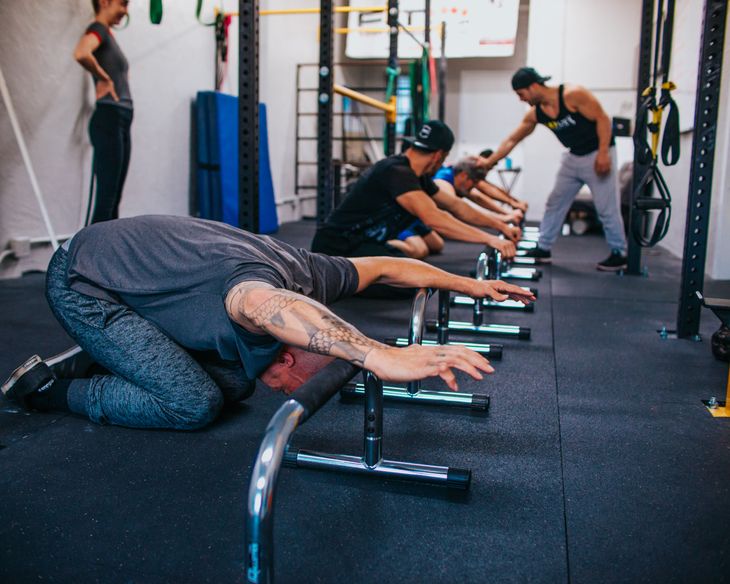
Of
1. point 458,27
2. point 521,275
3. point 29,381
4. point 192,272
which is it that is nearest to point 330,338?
point 192,272

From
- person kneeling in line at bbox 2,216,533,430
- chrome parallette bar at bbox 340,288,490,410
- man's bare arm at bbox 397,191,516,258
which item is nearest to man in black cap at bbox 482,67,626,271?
man's bare arm at bbox 397,191,516,258

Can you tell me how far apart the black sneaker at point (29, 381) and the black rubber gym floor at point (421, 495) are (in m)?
0.08

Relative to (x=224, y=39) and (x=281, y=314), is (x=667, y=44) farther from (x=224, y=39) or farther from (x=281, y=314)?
(x=224, y=39)

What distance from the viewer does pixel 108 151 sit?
3.72m

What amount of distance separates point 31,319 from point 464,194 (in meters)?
2.99

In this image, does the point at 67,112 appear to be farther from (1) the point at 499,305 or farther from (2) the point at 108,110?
(1) the point at 499,305

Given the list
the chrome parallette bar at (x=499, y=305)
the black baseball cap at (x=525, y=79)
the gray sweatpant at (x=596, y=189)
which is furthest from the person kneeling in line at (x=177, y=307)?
the gray sweatpant at (x=596, y=189)

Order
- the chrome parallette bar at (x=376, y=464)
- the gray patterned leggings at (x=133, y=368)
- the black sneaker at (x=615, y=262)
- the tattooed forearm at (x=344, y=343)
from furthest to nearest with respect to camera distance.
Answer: the black sneaker at (x=615, y=262) → the gray patterned leggings at (x=133, y=368) → the chrome parallette bar at (x=376, y=464) → the tattooed forearm at (x=344, y=343)

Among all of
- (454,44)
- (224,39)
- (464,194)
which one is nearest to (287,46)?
(224,39)

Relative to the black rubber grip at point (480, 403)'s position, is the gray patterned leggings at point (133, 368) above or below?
above

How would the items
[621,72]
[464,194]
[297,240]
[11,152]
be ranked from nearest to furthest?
[11,152], [464,194], [297,240], [621,72]

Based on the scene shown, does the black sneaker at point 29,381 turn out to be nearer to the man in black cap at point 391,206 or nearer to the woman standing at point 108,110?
the man in black cap at point 391,206

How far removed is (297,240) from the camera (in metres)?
5.96

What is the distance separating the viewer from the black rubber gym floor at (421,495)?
1.19 metres
